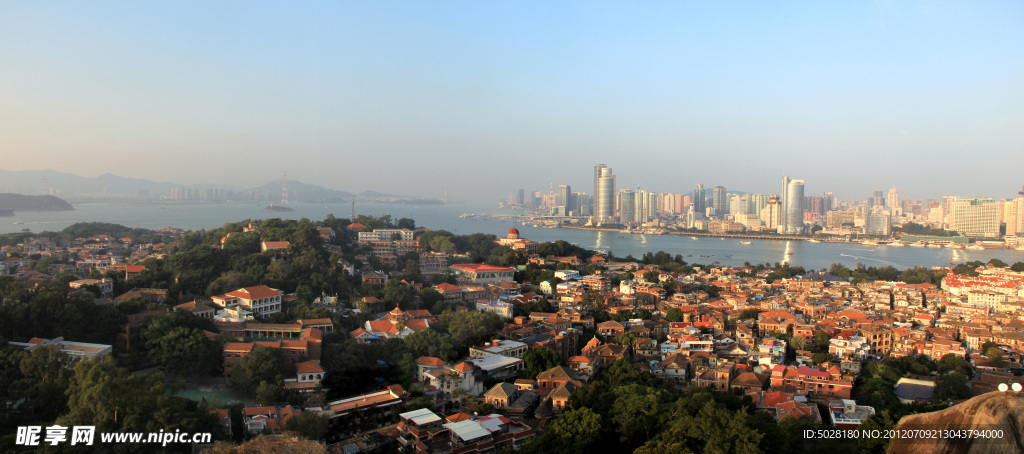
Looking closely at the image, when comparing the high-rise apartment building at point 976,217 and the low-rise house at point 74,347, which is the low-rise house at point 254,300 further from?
the high-rise apartment building at point 976,217

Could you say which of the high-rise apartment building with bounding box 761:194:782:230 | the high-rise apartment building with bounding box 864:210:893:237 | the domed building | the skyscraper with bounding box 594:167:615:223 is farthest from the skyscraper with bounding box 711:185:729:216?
the domed building

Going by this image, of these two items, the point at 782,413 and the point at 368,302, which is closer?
the point at 782,413

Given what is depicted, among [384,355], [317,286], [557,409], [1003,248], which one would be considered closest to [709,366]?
[557,409]

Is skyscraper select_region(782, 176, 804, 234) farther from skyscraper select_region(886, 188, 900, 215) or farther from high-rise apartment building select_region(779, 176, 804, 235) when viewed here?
skyscraper select_region(886, 188, 900, 215)

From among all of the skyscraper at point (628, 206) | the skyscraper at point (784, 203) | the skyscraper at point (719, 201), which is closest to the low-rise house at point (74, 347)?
the skyscraper at point (784, 203)

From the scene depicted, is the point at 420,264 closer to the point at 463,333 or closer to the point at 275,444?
the point at 463,333

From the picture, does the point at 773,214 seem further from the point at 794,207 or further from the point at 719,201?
the point at 719,201

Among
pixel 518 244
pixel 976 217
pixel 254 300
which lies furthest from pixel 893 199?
pixel 254 300
